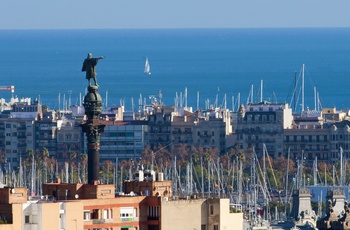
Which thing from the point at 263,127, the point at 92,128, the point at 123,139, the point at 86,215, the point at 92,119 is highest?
the point at 263,127

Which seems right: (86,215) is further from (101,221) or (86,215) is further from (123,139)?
(123,139)

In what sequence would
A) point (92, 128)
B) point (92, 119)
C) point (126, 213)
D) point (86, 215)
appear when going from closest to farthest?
point (86, 215)
point (126, 213)
point (92, 128)
point (92, 119)

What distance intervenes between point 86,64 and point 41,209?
9107 mm

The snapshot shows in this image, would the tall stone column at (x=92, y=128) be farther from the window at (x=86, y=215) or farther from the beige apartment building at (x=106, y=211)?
the window at (x=86, y=215)

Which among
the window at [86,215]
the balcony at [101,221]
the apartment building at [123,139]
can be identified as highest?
the apartment building at [123,139]

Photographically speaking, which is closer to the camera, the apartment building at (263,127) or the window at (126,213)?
the window at (126,213)

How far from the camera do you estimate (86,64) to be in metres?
51.2

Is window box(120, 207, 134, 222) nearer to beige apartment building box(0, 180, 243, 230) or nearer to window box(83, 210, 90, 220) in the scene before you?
beige apartment building box(0, 180, 243, 230)

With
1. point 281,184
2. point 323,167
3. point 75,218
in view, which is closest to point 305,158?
point 323,167

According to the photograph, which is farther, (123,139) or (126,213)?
(123,139)

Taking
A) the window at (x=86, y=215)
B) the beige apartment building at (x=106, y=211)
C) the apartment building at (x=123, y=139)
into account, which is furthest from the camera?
the apartment building at (x=123, y=139)

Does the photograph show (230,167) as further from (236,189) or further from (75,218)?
(75,218)

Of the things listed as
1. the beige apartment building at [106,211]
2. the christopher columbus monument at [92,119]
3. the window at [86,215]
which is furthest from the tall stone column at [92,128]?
the window at [86,215]

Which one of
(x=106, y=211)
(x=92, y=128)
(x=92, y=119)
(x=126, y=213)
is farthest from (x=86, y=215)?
(x=92, y=119)
